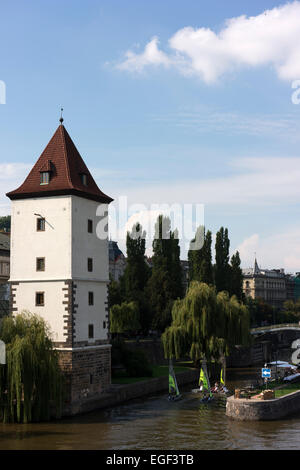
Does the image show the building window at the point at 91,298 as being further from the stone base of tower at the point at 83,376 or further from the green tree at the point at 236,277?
the green tree at the point at 236,277

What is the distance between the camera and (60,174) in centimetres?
4191

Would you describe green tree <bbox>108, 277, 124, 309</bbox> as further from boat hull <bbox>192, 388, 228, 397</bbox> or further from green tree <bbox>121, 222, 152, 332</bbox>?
boat hull <bbox>192, 388, 228, 397</bbox>

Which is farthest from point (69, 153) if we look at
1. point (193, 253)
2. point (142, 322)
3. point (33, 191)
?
point (193, 253)

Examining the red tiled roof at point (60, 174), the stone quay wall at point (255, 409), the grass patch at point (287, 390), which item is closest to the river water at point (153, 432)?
the stone quay wall at point (255, 409)

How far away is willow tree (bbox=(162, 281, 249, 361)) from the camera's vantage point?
51438 millimetres

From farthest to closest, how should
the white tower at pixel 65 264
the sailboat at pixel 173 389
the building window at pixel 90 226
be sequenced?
the sailboat at pixel 173 389 < the building window at pixel 90 226 < the white tower at pixel 65 264

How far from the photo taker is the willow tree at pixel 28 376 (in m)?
35.0

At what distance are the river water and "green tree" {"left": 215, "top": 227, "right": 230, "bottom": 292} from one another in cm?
4484

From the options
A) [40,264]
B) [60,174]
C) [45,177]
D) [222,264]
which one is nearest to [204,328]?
[40,264]

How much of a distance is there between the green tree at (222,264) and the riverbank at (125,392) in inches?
1161

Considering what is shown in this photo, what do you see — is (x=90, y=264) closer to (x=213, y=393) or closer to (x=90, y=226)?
(x=90, y=226)

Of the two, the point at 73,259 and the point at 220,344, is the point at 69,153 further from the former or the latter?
the point at 220,344
